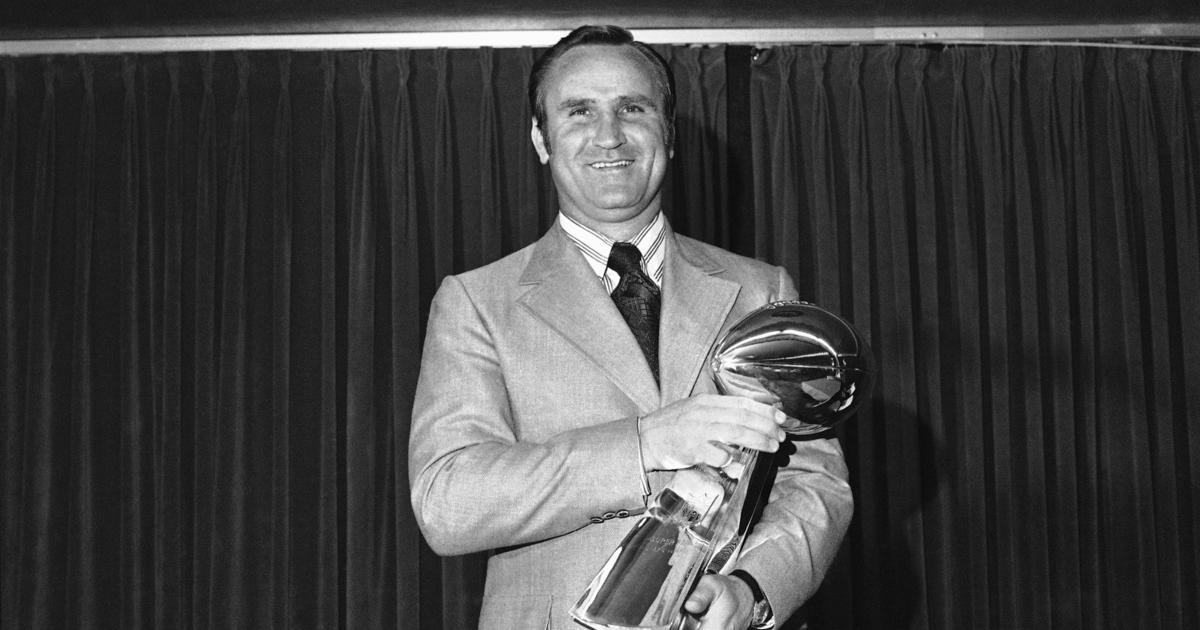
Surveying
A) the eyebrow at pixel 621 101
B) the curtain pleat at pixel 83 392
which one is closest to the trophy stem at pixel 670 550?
the eyebrow at pixel 621 101

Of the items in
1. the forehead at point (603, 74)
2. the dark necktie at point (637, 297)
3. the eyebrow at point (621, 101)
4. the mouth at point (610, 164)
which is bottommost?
the dark necktie at point (637, 297)

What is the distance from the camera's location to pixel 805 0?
323 cm

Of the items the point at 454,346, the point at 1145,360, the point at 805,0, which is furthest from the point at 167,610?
the point at 1145,360

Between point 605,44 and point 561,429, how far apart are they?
1.87 ft

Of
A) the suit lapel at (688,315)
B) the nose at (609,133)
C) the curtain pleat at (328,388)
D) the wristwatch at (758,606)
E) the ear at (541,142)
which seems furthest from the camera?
the curtain pleat at (328,388)

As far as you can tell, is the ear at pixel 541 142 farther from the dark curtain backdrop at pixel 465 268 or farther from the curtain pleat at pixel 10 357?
the curtain pleat at pixel 10 357

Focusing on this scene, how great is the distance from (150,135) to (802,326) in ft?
9.04

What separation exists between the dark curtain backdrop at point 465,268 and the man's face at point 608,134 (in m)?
1.67

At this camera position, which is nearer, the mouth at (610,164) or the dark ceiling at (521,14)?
the mouth at (610,164)

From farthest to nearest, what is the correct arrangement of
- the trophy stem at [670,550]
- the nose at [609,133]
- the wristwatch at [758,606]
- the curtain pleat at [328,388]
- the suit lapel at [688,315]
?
the curtain pleat at [328,388]
the nose at [609,133]
the suit lapel at [688,315]
the wristwatch at [758,606]
the trophy stem at [670,550]

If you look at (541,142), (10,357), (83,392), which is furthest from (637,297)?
(10,357)

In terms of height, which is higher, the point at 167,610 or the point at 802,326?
the point at 802,326

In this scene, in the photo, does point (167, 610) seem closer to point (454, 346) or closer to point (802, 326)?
point (454, 346)

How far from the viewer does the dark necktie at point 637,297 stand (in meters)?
1.60
